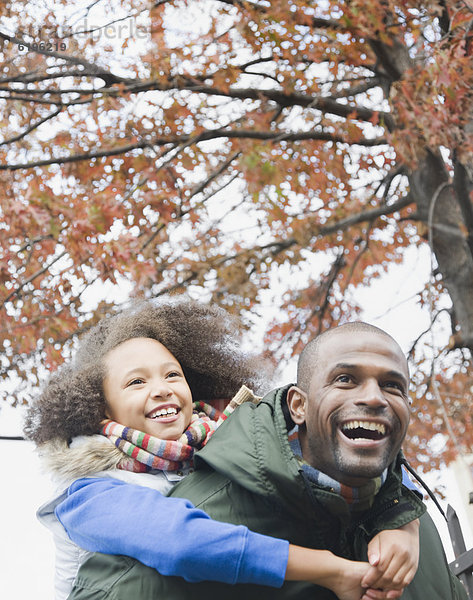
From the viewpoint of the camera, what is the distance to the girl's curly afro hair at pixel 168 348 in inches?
86.1

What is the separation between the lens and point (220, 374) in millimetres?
2467

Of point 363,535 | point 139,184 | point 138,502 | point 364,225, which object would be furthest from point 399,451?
point 364,225

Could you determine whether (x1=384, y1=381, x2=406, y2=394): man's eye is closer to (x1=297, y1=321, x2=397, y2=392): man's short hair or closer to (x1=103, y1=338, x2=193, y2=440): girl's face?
(x1=297, y1=321, x2=397, y2=392): man's short hair

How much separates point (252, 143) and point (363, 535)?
499 cm

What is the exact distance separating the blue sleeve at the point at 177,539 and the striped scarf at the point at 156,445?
0.69ft

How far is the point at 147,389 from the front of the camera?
2.17 metres

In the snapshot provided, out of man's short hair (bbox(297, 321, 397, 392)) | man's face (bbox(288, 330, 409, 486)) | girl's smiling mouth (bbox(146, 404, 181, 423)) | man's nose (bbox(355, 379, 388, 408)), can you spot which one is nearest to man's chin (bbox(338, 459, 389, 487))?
man's face (bbox(288, 330, 409, 486))

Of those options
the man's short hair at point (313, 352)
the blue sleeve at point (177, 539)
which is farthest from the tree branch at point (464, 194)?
the blue sleeve at point (177, 539)

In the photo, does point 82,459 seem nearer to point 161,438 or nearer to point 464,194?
point 161,438

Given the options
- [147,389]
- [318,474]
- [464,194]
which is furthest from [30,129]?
[318,474]

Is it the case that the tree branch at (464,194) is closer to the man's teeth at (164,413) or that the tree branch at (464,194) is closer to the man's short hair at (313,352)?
the man's short hair at (313,352)

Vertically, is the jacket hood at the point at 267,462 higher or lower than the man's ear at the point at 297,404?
lower

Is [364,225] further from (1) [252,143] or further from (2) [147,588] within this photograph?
(2) [147,588]

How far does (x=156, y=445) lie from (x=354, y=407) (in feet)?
2.05
